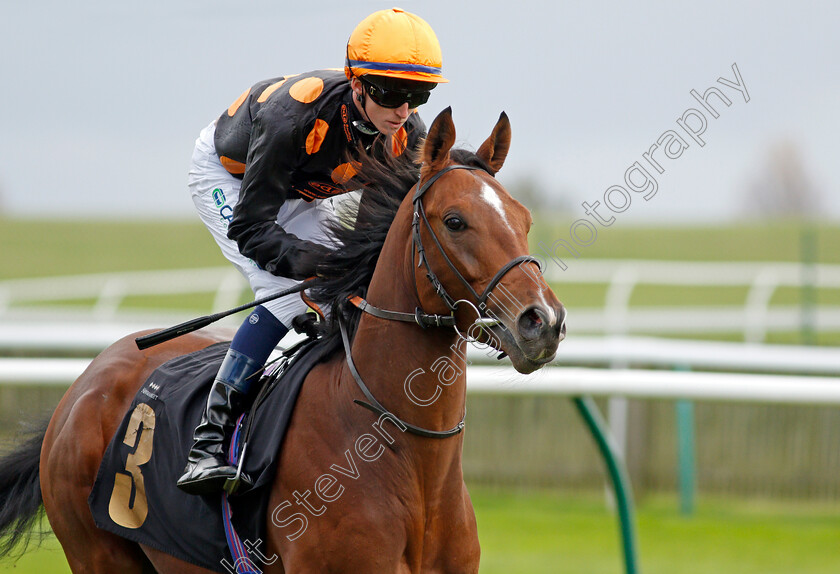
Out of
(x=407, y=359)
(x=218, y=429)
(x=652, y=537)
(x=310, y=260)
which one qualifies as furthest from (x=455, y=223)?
(x=652, y=537)

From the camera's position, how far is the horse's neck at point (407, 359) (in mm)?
2559

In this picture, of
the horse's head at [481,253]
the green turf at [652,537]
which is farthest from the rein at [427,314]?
the green turf at [652,537]

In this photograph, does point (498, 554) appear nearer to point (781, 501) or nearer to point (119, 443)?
point (781, 501)

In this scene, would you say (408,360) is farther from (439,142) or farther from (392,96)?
(392,96)

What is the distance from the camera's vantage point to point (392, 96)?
9.30ft

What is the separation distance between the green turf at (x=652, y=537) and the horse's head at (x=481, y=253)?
335cm

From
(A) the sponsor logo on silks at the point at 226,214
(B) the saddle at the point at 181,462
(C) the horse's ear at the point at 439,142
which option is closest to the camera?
(C) the horse's ear at the point at 439,142

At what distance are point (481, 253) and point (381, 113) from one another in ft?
2.44

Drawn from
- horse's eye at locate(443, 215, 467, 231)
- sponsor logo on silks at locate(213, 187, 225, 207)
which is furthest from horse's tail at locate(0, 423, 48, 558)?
horse's eye at locate(443, 215, 467, 231)

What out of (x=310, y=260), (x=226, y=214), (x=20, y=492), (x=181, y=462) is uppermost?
(x=310, y=260)

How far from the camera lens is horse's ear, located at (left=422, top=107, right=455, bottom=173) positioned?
8.21 ft

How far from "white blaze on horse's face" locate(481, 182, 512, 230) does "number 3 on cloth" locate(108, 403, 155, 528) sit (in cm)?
137

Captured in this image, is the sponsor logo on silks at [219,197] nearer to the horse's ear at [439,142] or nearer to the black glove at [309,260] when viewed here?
the black glove at [309,260]

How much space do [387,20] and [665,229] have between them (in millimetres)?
25660
